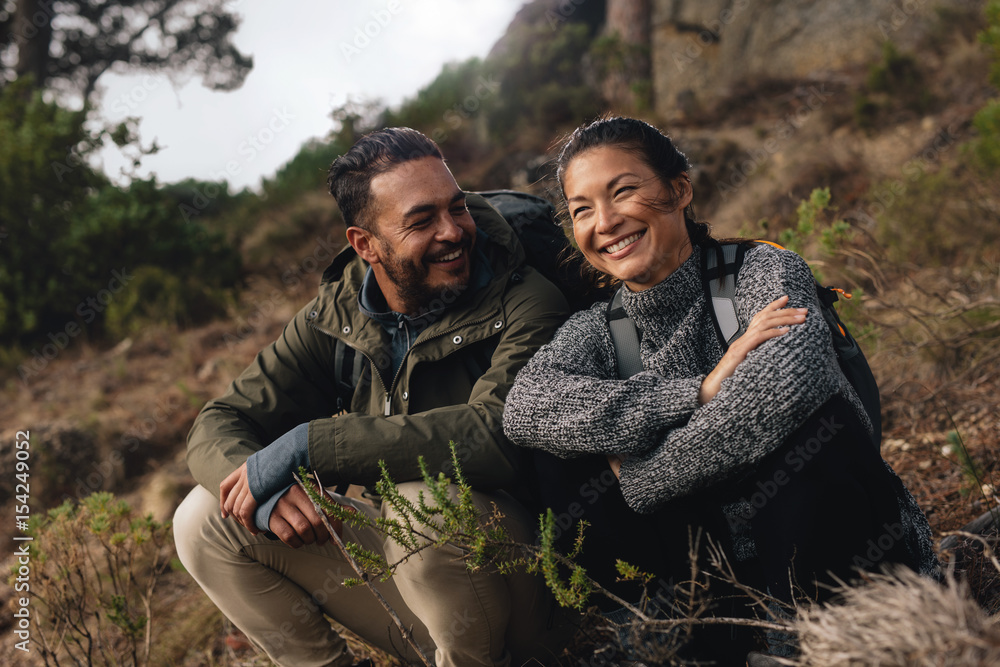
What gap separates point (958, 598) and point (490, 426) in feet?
4.14

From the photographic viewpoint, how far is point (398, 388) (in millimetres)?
2377

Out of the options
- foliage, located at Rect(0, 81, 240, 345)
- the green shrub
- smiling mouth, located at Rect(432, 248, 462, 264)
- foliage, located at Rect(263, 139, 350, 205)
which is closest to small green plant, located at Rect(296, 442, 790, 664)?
smiling mouth, located at Rect(432, 248, 462, 264)

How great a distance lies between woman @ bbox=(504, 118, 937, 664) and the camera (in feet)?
4.88

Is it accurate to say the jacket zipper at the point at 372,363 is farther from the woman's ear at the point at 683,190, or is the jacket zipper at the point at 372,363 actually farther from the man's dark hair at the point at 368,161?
the woman's ear at the point at 683,190

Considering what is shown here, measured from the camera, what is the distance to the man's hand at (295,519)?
6.43ft

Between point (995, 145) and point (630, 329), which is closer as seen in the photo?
point (630, 329)

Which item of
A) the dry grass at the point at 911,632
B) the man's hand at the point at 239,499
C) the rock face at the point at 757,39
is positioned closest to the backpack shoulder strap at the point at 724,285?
the dry grass at the point at 911,632

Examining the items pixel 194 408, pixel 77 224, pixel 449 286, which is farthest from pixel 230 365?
pixel 449 286

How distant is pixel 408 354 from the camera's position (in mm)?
2346

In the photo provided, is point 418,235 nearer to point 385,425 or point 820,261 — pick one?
point 385,425

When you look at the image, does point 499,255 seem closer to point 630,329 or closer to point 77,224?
point 630,329

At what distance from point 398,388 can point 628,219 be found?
101 cm

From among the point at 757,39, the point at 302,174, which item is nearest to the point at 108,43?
the point at 302,174

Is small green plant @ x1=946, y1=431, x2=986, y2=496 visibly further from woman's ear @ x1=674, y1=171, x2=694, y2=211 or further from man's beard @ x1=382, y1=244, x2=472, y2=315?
man's beard @ x1=382, y1=244, x2=472, y2=315
